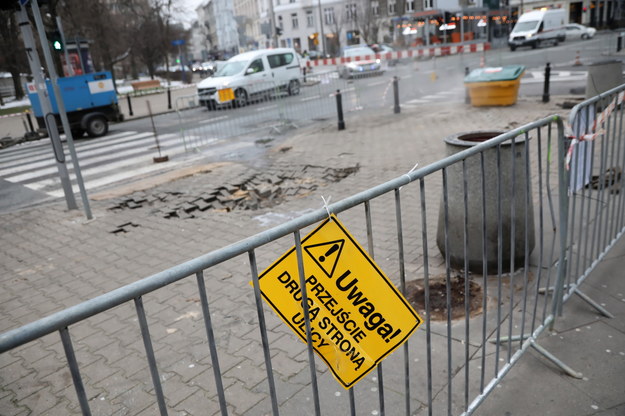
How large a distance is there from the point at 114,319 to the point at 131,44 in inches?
1900

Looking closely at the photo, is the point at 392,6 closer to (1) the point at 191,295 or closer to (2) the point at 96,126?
(2) the point at 96,126

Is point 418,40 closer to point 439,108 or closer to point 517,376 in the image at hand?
point 439,108

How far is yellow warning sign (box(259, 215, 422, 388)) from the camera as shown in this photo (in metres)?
1.87

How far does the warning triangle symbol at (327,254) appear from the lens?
1.87 m

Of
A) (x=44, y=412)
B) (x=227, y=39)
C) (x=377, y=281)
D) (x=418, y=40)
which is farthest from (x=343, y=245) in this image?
(x=227, y=39)

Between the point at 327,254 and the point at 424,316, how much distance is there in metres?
2.21

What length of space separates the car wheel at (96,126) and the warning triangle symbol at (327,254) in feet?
53.8

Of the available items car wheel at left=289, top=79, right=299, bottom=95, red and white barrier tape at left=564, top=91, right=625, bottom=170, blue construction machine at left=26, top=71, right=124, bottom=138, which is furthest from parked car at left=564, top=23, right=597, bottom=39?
red and white barrier tape at left=564, top=91, right=625, bottom=170

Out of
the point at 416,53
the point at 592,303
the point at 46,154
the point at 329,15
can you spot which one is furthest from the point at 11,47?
the point at 329,15

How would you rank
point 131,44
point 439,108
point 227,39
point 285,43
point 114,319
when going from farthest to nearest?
point 227,39
point 285,43
point 131,44
point 439,108
point 114,319

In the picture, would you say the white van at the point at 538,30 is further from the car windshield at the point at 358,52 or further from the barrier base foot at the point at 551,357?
the barrier base foot at the point at 551,357

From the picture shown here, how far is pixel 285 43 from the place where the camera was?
2849 inches

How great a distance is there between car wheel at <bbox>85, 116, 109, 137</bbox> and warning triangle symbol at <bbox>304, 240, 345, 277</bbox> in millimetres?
16413

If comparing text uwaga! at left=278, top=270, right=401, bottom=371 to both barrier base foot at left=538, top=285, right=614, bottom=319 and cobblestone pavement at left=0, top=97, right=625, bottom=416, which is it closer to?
cobblestone pavement at left=0, top=97, right=625, bottom=416
